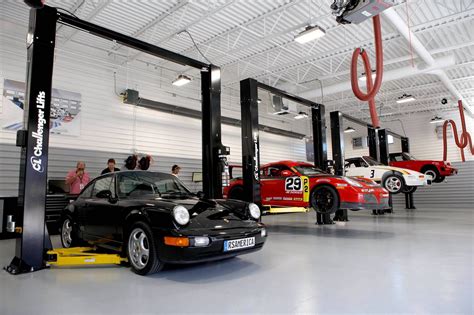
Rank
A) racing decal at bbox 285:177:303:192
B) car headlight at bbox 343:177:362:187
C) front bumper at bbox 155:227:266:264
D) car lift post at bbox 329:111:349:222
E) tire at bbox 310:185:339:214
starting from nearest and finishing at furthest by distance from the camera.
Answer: front bumper at bbox 155:227:266:264 < car headlight at bbox 343:177:362:187 < tire at bbox 310:185:339:214 < racing decal at bbox 285:177:303:192 < car lift post at bbox 329:111:349:222

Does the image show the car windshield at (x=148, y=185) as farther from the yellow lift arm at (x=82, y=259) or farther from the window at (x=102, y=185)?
the yellow lift arm at (x=82, y=259)

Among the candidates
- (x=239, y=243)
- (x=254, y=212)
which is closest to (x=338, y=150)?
(x=254, y=212)

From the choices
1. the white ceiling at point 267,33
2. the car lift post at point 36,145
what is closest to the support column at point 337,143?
the white ceiling at point 267,33

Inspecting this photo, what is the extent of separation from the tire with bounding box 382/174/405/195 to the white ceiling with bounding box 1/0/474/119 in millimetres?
3543

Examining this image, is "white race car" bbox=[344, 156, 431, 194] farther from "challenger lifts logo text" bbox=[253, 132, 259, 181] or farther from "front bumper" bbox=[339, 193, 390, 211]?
"challenger lifts logo text" bbox=[253, 132, 259, 181]

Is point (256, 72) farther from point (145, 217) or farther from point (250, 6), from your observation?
point (145, 217)

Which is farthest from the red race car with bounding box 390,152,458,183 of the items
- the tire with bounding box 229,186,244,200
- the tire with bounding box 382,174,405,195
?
the tire with bounding box 229,186,244,200

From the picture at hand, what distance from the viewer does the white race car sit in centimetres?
923

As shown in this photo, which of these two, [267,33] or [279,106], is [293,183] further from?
[279,106]

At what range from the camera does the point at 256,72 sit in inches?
441

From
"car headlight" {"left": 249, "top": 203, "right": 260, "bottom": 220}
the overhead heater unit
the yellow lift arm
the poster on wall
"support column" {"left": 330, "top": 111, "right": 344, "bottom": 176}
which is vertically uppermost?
the overhead heater unit

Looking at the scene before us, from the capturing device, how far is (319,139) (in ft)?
26.5

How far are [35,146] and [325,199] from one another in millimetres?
4789

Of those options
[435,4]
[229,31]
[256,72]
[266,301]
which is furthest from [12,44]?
[435,4]
